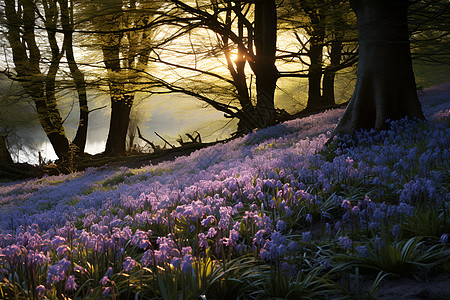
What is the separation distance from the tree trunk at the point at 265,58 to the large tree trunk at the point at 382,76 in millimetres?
6056

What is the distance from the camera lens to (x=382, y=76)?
7359 millimetres

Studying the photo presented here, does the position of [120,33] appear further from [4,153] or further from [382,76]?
[4,153]

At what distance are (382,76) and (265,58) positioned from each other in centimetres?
673

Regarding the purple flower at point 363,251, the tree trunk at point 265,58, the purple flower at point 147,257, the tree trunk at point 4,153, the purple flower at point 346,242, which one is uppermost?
the tree trunk at point 265,58

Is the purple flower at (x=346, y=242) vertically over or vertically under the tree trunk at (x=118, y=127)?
under

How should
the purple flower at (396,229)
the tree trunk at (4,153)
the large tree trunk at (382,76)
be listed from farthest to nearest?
the tree trunk at (4,153), the large tree trunk at (382,76), the purple flower at (396,229)

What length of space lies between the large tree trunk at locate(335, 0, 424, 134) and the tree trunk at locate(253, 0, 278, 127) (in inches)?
238

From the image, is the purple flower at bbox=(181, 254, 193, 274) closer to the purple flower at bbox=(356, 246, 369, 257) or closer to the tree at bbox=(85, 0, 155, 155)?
the purple flower at bbox=(356, 246, 369, 257)

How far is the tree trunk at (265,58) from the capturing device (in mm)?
13477

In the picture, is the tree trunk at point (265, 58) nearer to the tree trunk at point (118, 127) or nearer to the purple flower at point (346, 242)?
the tree trunk at point (118, 127)

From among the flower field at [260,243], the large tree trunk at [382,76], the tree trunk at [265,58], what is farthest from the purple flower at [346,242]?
the tree trunk at [265,58]

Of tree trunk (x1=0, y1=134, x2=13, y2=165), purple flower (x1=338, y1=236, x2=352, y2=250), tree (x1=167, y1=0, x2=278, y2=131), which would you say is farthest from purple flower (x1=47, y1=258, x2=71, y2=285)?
tree trunk (x1=0, y1=134, x2=13, y2=165)

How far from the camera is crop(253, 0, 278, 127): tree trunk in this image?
44.2 ft

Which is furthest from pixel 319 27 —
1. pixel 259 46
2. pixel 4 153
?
pixel 4 153
